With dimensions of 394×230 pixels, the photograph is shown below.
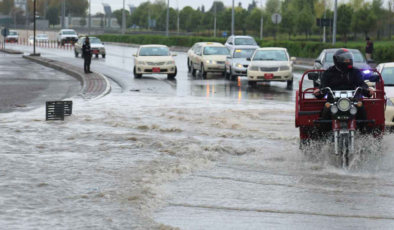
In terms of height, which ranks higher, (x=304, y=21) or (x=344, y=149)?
(x=304, y=21)

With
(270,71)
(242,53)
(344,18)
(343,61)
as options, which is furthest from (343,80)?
(344,18)

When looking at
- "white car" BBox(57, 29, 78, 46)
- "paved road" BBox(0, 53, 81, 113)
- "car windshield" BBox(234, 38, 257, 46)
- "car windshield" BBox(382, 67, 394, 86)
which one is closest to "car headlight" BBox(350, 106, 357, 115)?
"car windshield" BBox(382, 67, 394, 86)

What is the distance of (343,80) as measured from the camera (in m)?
10.4

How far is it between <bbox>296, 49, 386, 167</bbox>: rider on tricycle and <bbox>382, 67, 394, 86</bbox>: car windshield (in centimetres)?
467

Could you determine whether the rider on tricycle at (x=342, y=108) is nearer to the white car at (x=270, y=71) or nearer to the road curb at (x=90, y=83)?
the road curb at (x=90, y=83)

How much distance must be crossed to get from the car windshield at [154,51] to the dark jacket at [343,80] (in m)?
23.3

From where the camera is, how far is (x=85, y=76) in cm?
3016

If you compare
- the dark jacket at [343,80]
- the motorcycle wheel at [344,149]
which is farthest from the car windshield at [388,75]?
the motorcycle wheel at [344,149]

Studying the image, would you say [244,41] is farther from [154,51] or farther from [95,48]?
[95,48]

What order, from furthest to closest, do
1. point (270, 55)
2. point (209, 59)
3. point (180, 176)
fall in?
point (209, 59), point (270, 55), point (180, 176)

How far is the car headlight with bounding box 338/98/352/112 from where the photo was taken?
32.3ft

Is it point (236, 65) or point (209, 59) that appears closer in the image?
point (236, 65)

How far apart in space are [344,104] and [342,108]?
0.24 feet

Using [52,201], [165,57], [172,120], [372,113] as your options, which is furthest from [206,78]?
[52,201]
